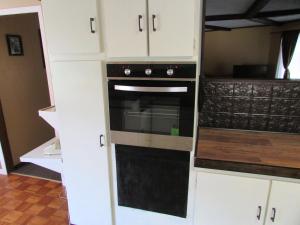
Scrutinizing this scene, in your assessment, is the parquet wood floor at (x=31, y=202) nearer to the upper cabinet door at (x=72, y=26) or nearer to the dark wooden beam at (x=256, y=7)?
the upper cabinet door at (x=72, y=26)

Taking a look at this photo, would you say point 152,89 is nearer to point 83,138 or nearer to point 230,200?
point 83,138

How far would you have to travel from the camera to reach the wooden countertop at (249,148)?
1.30 m

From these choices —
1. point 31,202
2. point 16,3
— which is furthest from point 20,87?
point 31,202

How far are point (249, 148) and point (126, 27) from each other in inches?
45.1

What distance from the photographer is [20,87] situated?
2.99 m

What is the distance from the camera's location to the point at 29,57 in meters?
3.07

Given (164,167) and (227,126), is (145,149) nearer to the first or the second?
(164,167)

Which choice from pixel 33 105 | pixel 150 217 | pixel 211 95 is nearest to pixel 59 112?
pixel 150 217

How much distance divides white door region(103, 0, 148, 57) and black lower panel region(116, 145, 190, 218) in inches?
26.5

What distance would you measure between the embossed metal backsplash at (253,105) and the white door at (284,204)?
2.00 feet

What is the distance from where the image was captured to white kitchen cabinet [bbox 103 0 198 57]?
121cm

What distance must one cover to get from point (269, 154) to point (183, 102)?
657 mm

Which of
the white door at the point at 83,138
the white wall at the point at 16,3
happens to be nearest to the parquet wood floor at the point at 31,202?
the white door at the point at 83,138

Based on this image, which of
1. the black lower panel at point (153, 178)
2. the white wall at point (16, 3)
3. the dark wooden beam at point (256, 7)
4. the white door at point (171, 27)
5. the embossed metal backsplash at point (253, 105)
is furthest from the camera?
the dark wooden beam at point (256, 7)
